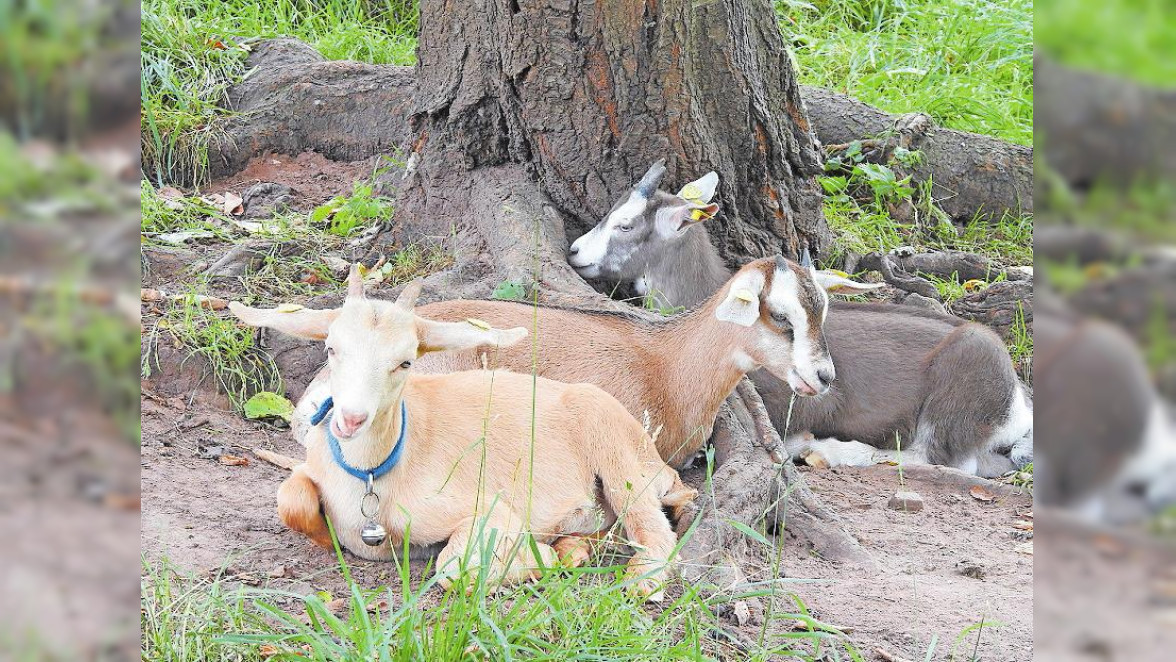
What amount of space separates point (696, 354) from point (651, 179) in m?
1.26

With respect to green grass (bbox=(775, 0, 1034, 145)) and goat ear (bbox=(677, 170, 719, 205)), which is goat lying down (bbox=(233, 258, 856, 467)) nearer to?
goat ear (bbox=(677, 170, 719, 205))

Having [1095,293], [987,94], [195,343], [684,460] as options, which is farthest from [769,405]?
[1095,293]

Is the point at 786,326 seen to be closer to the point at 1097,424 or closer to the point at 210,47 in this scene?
the point at 1097,424

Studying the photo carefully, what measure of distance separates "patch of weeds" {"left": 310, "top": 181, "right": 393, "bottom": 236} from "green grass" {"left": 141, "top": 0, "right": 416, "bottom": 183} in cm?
114

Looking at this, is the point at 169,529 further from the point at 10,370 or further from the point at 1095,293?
the point at 1095,293

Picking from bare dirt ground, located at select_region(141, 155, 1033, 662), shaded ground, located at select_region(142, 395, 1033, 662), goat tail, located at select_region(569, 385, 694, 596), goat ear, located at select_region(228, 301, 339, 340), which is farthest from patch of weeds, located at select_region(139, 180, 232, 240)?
goat tail, located at select_region(569, 385, 694, 596)

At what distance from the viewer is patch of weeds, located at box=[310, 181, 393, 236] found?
620 cm

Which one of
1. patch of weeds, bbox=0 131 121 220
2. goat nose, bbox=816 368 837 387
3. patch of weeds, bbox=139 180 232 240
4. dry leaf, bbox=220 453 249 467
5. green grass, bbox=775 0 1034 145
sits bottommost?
dry leaf, bbox=220 453 249 467

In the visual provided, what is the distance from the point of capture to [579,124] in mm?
5410

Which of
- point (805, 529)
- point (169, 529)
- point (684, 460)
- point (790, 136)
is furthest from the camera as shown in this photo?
point (790, 136)

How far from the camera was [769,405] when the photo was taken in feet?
17.8

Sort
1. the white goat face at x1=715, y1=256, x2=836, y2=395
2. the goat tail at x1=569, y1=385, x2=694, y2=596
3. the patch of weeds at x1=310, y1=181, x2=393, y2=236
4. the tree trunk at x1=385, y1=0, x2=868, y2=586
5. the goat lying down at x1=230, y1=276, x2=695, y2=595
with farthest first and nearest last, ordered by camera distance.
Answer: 1. the patch of weeds at x1=310, y1=181, x2=393, y2=236
2. the tree trunk at x1=385, y1=0, x2=868, y2=586
3. the white goat face at x1=715, y1=256, x2=836, y2=395
4. the goat tail at x1=569, y1=385, x2=694, y2=596
5. the goat lying down at x1=230, y1=276, x2=695, y2=595

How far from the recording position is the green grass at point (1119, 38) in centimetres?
68

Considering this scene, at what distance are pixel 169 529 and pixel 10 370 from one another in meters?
2.93
